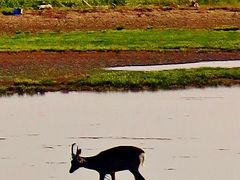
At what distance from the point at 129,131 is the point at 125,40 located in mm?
17984

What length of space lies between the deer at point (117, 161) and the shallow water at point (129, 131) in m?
0.99

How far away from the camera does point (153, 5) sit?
50250 mm

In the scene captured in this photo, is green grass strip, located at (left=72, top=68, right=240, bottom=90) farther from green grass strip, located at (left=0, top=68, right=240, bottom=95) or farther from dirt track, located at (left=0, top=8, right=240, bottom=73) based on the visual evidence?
dirt track, located at (left=0, top=8, right=240, bottom=73)

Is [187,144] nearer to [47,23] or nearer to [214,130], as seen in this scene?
[214,130]

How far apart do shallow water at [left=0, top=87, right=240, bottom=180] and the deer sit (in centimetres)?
99

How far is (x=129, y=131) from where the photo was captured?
19719 millimetres

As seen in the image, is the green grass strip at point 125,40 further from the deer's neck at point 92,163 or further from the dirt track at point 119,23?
the deer's neck at point 92,163

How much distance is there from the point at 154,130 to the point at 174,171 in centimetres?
357

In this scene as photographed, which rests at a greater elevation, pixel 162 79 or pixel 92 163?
pixel 92 163

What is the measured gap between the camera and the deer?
47.4ft

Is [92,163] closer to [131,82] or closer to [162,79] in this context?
[131,82]

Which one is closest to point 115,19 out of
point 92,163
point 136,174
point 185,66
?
point 185,66

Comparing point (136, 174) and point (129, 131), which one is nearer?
point (136, 174)

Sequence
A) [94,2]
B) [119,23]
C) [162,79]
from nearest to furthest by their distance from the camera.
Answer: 1. [162,79]
2. [119,23]
3. [94,2]
